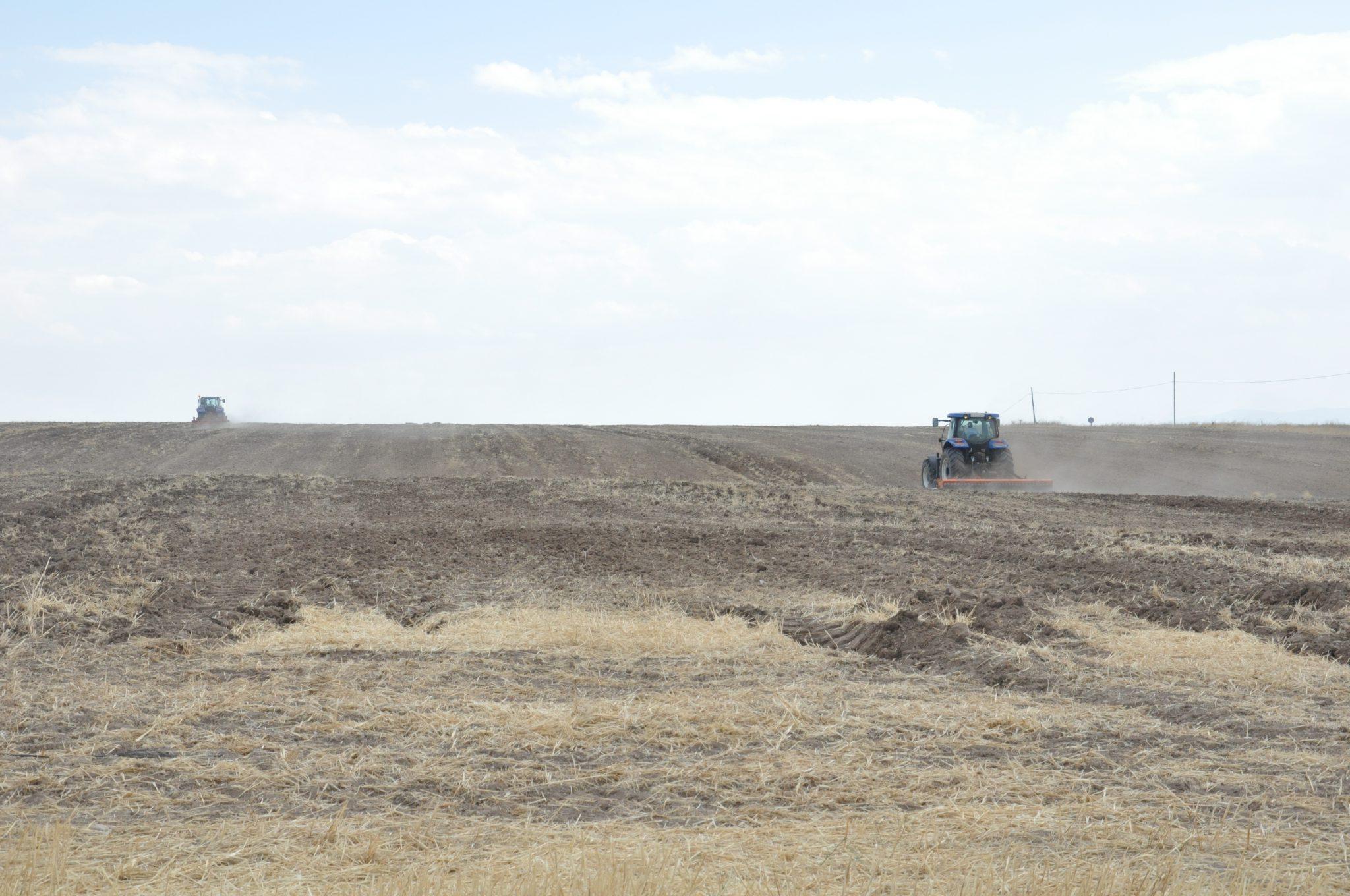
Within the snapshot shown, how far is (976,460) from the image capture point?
30875mm

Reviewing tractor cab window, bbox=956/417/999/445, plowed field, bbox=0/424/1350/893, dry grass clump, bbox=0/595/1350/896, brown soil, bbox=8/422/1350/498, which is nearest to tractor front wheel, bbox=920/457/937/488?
tractor cab window, bbox=956/417/999/445

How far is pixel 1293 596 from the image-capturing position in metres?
11.7

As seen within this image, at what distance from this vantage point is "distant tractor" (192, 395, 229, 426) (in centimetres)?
5403

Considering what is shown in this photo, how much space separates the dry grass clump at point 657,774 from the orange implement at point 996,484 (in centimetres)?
2044

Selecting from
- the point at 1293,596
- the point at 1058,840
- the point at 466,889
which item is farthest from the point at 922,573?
the point at 466,889

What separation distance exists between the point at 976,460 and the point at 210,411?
131ft

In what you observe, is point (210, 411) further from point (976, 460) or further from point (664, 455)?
point (976, 460)

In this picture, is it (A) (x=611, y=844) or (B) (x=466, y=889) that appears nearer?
(B) (x=466, y=889)

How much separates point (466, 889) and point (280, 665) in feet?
16.6

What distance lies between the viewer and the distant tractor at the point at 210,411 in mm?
54031

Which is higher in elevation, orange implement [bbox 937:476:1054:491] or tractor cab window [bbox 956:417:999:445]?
tractor cab window [bbox 956:417:999:445]

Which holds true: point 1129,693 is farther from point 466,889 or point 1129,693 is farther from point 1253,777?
point 466,889

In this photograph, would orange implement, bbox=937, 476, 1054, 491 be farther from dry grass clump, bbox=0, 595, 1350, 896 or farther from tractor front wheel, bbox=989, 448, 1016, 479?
dry grass clump, bbox=0, 595, 1350, 896

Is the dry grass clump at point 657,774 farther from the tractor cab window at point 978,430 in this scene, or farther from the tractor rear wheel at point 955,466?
the tractor cab window at point 978,430
